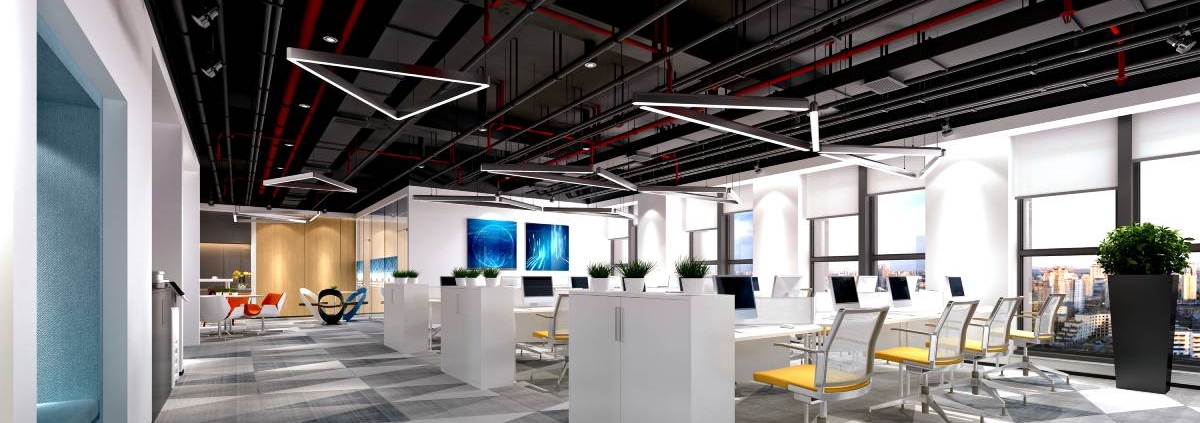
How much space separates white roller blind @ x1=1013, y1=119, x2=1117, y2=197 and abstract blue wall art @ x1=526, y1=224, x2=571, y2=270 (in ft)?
36.4

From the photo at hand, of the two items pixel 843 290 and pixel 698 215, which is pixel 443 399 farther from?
pixel 698 215

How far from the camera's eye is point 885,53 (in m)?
7.59

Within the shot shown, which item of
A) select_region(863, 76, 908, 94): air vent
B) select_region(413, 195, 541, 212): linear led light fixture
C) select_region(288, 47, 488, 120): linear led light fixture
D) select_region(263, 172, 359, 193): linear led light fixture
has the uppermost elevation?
select_region(863, 76, 908, 94): air vent

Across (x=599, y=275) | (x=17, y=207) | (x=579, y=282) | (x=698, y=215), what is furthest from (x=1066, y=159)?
(x=17, y=207)

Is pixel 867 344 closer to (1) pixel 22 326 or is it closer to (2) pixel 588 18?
(2) pixel 588 18

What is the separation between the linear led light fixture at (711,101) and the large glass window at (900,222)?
275 inches

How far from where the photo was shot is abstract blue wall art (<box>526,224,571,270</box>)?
17.7 m

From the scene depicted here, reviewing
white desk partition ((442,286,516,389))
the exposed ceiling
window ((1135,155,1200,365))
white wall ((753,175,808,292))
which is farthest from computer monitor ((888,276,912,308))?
white desk partition ((442,286,516,389))

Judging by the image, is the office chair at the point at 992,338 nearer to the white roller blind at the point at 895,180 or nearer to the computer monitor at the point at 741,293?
the computer monitor at the point at 741,293

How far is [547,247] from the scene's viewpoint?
18.1m

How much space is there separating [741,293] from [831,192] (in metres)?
7.41

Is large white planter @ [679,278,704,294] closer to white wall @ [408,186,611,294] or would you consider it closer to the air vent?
A: the air vent

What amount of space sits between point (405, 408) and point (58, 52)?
364 centimetres

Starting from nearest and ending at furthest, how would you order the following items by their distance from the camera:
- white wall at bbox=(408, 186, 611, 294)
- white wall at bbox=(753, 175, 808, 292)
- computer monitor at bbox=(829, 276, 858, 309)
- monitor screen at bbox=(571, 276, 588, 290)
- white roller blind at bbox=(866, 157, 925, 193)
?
computer monitor at bbox=(829, 276, 858, 309)
monitor screen at bbox=(571, 276, 588, 290)
white roller blind at bbox=(866, 157, 925, 193)
white wall at bbox=(753, 175, 808, 292)
white wall at bbox=(408, 186, 611, 294)
